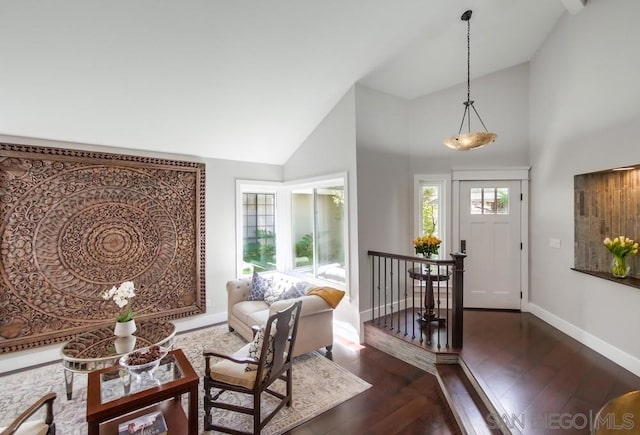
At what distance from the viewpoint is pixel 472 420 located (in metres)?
2.24

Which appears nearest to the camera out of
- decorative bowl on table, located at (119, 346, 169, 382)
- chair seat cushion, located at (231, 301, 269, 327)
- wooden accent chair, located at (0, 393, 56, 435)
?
wooden accent chair, located at (0, 393, 56, 435)

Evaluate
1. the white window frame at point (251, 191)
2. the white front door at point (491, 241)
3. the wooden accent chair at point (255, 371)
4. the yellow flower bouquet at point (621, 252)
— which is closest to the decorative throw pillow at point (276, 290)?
the white window frame at point (251, 191)

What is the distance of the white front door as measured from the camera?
4254 millimetres

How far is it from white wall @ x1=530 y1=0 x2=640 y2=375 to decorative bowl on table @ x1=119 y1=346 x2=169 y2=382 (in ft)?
13.8

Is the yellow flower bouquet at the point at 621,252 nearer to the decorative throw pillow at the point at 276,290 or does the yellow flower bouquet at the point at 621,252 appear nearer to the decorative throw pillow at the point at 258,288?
the decorative throw pillow at the point at 276,290

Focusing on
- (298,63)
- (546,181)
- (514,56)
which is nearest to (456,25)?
(514,56)

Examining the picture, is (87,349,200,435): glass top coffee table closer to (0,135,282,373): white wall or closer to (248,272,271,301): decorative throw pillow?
(248,272,271,301): decorative throw pillow

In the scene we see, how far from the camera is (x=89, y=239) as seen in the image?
3.59 metres

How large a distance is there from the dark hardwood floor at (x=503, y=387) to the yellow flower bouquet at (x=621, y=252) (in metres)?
0.91

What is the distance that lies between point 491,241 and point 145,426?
4580mm

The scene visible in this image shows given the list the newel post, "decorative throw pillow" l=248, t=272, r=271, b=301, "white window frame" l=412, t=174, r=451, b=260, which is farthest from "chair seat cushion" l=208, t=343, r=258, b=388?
"white window frame" l=412, t=174, r=451, b=260

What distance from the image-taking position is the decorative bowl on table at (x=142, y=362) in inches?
83.7

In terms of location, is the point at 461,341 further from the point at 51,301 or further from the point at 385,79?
the point at 51,301

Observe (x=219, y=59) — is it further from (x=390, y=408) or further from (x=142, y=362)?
(x=390, y=408)
